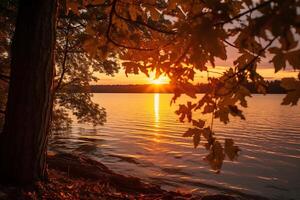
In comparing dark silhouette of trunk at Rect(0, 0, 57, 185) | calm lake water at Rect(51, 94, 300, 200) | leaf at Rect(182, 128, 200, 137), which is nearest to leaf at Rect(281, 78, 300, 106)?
Result: leaf at Rect(182, 128, 200, 137)

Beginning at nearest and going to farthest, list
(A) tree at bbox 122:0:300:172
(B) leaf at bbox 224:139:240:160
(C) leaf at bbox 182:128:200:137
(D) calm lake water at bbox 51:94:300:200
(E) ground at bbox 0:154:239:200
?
(A) tree at bbox 122:0:300:172
(B) leaf at bbox 224:139:240:160
(C) leaf at bbox 182:128:200:137
(E) ground at bbox 0:154:239:200
(D) calm lake water at bbox 51:94:300:200

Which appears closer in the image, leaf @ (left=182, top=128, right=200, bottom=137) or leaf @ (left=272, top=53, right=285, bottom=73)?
leaf @ (left=272, top=53, right=285, bottom=73)

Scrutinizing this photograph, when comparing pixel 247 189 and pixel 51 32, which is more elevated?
pixel 51 32

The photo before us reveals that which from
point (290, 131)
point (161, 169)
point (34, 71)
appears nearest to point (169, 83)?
point (34, 71)

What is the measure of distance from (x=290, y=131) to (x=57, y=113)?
31.4 metres

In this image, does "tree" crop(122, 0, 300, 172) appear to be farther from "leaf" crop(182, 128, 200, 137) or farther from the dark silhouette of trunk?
the dark silhouette of trunk

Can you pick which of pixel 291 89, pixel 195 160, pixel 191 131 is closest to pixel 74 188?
pixel 191 131

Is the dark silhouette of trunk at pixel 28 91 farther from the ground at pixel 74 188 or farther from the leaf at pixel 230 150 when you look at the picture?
the leaf at pixel 230 150

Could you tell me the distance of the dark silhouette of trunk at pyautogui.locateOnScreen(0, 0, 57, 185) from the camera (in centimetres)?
570

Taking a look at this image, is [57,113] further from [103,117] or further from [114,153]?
[114,153]

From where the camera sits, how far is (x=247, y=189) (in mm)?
18578

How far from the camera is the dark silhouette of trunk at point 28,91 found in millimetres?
5703

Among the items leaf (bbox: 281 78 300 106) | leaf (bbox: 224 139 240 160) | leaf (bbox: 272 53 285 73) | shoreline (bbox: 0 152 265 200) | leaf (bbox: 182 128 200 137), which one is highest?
leaf (bbox: 272 53 285 73)

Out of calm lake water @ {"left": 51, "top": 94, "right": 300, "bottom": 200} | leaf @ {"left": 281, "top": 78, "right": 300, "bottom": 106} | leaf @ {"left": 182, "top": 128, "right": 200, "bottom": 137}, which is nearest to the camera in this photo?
leaf @ {"left": 281, "top": 78, "right": 300, "bottom": 106}
